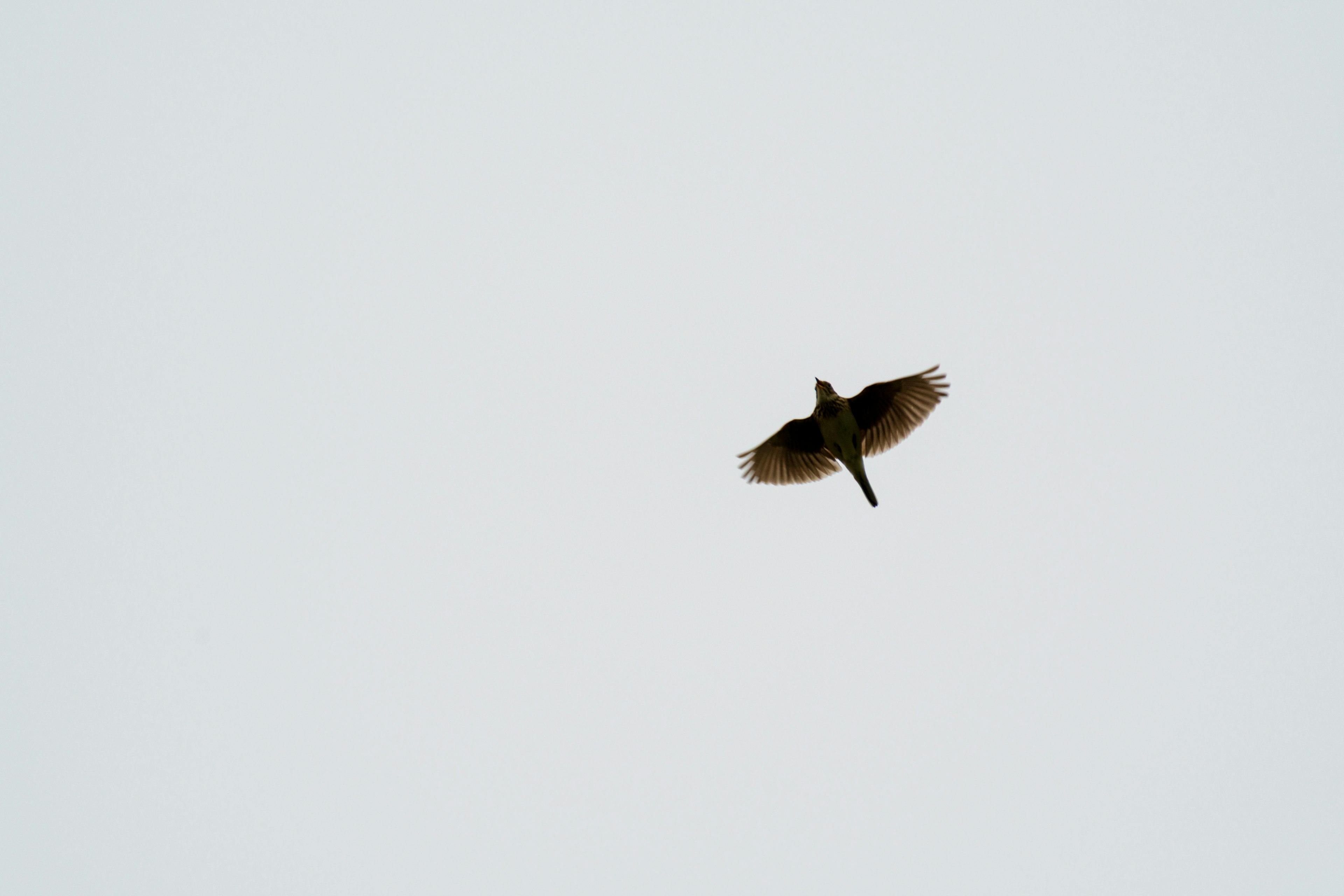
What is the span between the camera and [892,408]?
14.7 m

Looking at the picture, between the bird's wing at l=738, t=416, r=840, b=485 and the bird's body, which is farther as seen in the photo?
the bird's wing at l=738, t=416, r=840, b=485

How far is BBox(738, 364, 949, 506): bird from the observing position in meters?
14.4

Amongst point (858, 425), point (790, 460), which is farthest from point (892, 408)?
point (790, 460)

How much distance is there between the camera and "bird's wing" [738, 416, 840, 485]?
1559 cm

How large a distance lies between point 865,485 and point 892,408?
129cm

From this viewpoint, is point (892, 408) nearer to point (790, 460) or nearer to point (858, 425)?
point (858, 425)

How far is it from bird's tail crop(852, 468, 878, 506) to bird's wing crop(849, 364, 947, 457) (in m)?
0.35

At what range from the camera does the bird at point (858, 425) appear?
14383 millimetres

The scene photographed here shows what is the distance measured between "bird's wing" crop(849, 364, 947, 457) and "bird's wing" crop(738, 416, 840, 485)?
91 centimetres

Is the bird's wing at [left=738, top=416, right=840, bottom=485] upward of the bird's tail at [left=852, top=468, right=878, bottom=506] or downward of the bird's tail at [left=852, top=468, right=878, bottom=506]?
upward

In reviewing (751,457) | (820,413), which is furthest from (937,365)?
(751,457)

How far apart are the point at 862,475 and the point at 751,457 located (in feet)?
6.37

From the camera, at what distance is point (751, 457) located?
52.0 feet

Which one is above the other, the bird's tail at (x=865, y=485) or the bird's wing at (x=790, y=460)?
the bird's wing at (x=790, y=460)
